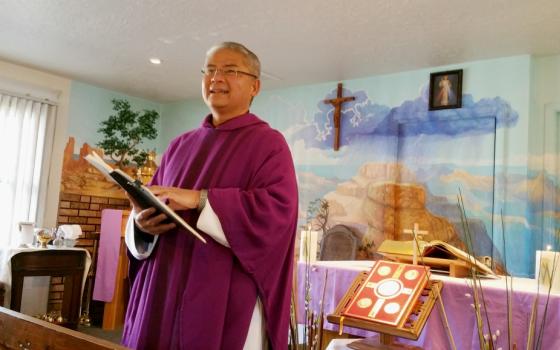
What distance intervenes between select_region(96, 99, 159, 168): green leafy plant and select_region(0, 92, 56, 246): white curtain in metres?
0.58

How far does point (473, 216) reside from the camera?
403 cm

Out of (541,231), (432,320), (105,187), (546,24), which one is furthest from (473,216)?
(105,187)

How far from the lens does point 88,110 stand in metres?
5.73

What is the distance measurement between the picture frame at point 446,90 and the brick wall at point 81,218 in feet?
12.0

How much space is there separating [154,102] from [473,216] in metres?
4.18

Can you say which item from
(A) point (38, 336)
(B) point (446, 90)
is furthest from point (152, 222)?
(B) point (446, 90)

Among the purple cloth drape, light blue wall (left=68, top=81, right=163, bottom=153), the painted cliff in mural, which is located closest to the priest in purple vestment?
the painted cliff in mural

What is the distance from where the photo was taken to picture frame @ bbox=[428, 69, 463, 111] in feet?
13.8

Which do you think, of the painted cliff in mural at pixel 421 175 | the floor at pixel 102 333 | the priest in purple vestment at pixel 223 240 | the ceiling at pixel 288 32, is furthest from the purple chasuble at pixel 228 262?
the floor at pixel 102 333

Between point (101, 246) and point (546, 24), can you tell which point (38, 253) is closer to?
point (101, 246)

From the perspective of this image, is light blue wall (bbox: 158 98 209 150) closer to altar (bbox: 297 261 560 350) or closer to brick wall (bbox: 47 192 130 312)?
brick wall (bbox: 47 192 130 312)

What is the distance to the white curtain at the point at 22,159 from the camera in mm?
4988

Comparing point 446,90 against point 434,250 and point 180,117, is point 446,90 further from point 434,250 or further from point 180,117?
point 180,117

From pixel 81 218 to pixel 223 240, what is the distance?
15.7 ft
